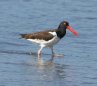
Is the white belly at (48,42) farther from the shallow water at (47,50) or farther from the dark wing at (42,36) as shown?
the shallow water at (47,50)

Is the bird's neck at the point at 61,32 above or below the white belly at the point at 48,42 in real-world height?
above

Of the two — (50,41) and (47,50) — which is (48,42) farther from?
(47,50)

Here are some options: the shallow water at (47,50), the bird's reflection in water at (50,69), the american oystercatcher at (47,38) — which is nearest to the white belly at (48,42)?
the american oystercatcher at (47,38)

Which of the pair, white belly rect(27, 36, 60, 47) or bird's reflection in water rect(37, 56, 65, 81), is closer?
bird's reflection in water rect(37, 56, 65, 81)

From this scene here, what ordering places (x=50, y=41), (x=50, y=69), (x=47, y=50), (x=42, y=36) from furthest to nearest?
(x=47, y=50)
(x=42, y=36)
(x=50, y=41)
(x=50, y=69)

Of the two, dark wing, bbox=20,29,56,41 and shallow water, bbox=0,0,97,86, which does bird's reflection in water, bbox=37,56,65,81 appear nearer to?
shallow water, bbox=0,0,97,86

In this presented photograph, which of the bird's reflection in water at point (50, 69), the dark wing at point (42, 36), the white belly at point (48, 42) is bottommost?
the bird's reflection in water at point (50, 69)

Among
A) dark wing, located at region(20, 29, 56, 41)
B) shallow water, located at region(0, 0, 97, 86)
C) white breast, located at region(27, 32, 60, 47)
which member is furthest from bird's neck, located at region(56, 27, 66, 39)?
shallow water, located at region(0, 0, 97, 86)

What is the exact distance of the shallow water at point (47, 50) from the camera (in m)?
13.1

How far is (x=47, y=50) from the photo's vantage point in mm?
17297

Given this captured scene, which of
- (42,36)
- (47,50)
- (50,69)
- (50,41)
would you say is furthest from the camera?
(47,50)

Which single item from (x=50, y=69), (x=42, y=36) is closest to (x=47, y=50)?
(x=42, y=36)

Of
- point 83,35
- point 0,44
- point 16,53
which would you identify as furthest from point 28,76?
point 83,35

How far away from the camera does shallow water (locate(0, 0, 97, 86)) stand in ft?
42.8
